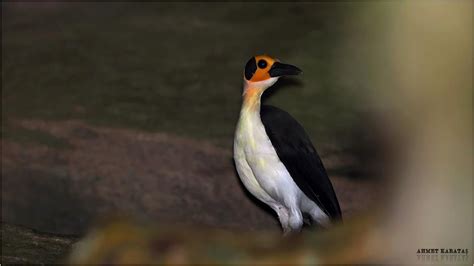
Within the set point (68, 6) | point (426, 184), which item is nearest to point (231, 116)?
point (68, 6)

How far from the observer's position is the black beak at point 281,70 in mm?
4816

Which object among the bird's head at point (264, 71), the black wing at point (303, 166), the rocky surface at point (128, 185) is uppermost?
the bird's head at point (264, 71)

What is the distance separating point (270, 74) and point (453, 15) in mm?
1988

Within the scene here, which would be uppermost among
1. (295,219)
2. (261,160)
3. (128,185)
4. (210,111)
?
→ (261,160)

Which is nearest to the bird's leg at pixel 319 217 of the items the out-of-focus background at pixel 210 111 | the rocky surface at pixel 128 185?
the out-of-focus background at pixel 210 111

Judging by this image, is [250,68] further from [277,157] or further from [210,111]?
[210,111]

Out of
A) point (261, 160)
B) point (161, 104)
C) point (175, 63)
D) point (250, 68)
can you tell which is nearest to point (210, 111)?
point (161, 104)

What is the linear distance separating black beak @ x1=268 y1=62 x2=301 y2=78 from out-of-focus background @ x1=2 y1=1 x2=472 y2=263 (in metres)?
0.50

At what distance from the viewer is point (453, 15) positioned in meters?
2.96

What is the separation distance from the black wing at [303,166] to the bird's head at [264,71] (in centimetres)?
22

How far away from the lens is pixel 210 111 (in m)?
7.38

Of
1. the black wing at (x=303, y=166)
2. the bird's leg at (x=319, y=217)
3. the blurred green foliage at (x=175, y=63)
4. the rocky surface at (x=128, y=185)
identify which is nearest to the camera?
the black wing at (x=303, y=166)

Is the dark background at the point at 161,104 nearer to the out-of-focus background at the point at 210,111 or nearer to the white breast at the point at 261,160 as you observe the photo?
the out-of-focus background at the point at 210,111

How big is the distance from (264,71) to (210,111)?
2.55 meters
